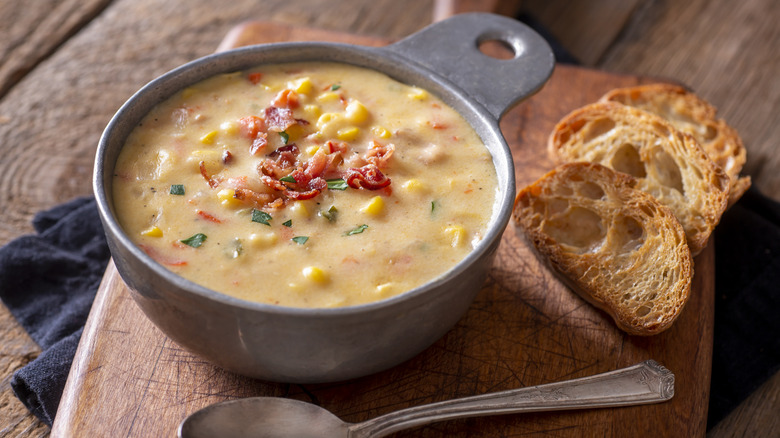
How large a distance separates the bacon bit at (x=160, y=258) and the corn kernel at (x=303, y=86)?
3.18ft

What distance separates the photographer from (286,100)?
2.84 meters

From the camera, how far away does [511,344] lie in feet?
8.61

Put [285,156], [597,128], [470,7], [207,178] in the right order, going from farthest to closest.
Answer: [470,7] < [597,128] < [285,156] < [207,178]

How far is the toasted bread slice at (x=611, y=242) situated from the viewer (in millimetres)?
2707

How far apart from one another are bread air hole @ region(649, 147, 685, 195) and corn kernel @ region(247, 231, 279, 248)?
1774 millimetres

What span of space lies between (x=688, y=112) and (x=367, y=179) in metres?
1.89

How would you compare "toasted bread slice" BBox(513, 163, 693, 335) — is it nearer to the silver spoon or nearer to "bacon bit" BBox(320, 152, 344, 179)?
the silver spoon

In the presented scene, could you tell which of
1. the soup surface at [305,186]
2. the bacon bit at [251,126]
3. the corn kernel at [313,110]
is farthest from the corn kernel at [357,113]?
the bacon bit at [251,126]

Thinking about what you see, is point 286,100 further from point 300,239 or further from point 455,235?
point 455,235

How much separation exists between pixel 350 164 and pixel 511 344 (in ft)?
2.86

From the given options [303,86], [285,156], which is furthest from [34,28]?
[285,156]

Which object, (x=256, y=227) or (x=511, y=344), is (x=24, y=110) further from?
(x=511, y=344)

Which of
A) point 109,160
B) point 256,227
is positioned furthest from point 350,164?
point 109,160

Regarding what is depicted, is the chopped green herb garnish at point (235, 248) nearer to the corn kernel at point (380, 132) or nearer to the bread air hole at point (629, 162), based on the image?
the corn kernel at point (380, 132)
